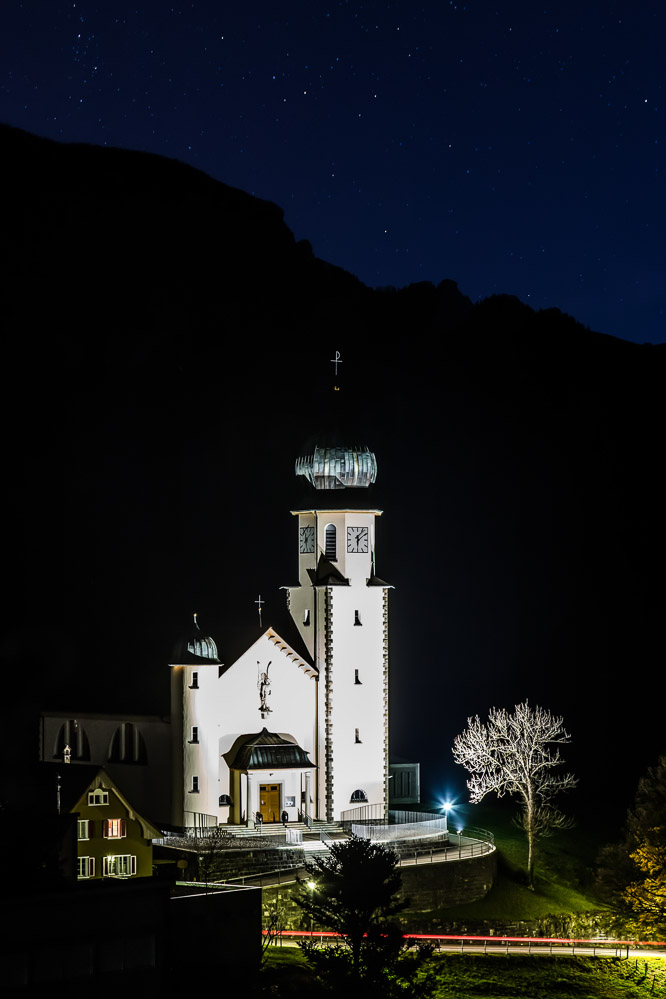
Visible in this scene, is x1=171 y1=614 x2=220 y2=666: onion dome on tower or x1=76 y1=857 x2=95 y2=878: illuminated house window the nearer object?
x1=76 y1=857 x2=95 y2=878: illuminated house window

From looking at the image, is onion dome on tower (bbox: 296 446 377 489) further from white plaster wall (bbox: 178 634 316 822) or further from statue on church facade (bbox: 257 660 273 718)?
statue on church facade (bbox: 257 660 273 718)

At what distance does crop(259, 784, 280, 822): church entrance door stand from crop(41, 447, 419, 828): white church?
0.05m

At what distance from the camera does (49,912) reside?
29.9 m

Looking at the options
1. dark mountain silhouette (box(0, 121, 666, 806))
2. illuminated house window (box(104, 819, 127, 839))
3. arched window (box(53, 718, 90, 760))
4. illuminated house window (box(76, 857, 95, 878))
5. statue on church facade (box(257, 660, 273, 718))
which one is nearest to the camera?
illuminated house window (box(76, 857, 95, 878))

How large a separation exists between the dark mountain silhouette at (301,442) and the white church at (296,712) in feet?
152

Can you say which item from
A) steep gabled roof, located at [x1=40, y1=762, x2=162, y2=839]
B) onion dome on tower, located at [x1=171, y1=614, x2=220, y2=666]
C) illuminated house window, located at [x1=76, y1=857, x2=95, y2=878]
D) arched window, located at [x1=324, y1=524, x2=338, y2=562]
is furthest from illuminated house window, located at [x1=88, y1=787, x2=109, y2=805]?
arched window, located at [x1=324, y1=524, x2=338, y2=562]

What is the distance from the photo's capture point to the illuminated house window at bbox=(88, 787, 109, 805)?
140 ft

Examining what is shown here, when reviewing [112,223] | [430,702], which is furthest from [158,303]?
[430,702]

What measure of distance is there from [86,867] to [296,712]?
10.4 m

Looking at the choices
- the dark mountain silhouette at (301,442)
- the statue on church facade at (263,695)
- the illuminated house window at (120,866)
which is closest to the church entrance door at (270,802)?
the statue on church facade at (263,695)

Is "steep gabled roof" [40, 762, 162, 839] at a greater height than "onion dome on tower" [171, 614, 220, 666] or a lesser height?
lesser

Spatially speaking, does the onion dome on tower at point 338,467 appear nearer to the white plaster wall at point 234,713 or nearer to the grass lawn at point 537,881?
the white plaster wall at point 234,713

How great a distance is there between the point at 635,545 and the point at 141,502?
40.9m

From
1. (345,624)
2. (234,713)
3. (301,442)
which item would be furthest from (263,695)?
(301,442)
